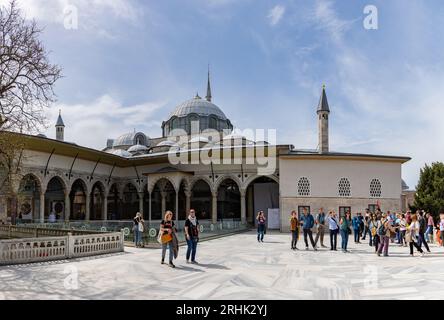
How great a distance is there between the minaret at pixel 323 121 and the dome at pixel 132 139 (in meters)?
21.8

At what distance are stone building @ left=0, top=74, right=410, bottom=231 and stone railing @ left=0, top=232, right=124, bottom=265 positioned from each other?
7.97 m

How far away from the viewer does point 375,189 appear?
21.1m

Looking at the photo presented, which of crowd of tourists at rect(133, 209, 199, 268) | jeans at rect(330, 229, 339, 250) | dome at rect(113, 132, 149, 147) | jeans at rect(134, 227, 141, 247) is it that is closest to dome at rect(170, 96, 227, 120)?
dome at rect(113, 132, 149, 147)

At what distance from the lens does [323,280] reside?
684 centimetres

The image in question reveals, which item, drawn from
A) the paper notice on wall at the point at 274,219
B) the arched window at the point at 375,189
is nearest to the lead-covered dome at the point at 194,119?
the paper notice on wall at the point at 274,219

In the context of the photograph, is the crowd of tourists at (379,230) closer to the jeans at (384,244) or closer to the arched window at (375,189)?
the jeans at (384,244)

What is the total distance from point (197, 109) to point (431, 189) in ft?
70.8

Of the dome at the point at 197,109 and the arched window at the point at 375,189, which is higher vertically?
the dome at the point at 197,109

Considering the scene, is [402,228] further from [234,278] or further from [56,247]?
[56,247]

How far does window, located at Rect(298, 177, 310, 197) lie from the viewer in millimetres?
20688

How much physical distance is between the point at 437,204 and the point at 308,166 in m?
13.5

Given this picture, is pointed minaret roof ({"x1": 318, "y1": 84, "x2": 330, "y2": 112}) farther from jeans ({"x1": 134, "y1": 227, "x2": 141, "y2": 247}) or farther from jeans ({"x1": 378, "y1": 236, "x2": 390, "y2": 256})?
jeans ({"x1": 134, "y1": 227, "x2": 141, "y2": 247})

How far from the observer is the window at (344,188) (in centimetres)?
2083
